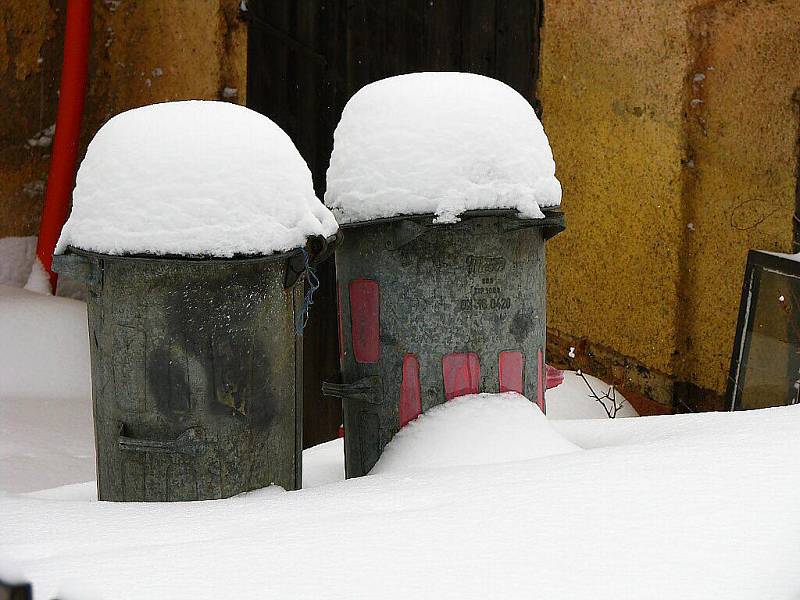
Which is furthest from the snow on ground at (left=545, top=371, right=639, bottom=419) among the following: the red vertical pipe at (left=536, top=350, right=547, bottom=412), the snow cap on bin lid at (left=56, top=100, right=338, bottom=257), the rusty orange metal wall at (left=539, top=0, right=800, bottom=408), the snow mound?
the snow cap on bin lid at (left=56, top=100, right=338, bottom=257)

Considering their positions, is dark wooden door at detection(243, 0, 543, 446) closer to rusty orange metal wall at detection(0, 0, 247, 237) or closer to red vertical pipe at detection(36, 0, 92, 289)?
rusty orange metal wall at detection(0, 0, 247, 237)

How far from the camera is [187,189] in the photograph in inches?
83.0

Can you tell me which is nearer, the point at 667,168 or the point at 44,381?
the point at 667,168

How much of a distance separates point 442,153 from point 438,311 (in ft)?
1.32

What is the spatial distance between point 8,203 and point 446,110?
12.0ft

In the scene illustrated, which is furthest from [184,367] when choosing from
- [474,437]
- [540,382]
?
[540,382]

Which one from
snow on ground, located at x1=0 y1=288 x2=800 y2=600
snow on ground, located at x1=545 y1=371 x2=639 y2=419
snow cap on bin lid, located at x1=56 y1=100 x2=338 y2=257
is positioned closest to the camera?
snow on ground, located at x1=0 y1=288 x2=800 y2=600

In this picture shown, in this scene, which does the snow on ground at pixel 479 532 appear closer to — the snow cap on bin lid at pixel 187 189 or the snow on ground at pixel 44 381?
the snow cap on bin lid at pixel 187 189

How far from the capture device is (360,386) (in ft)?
8.54

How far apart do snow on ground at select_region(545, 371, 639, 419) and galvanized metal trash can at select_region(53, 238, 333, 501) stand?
7.02 feet

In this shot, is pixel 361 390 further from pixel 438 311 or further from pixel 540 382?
pixel 540 382

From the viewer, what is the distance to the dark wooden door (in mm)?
4324

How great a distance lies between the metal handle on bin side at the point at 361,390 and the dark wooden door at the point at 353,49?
178 cm

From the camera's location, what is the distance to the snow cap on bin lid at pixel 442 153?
2.42m
